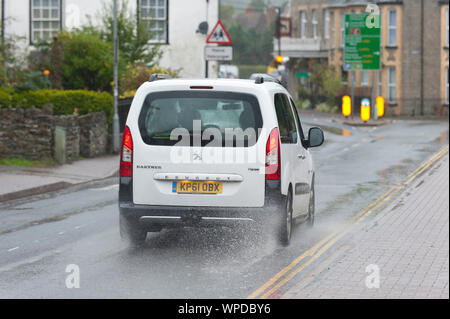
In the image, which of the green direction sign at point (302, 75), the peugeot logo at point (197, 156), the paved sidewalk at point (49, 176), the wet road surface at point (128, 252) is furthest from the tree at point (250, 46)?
the peugeot logo at point (197, 156)

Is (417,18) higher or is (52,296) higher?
(417,18)

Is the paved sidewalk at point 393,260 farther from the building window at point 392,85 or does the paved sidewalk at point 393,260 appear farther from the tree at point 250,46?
the tree at point 250,46

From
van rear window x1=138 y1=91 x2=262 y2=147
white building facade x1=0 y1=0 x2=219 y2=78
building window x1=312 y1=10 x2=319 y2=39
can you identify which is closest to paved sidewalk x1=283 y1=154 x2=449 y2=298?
van rear window x1=138 y1=91 x2=262 y2=147

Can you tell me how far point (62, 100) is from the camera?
2395cm

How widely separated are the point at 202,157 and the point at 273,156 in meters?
0.78

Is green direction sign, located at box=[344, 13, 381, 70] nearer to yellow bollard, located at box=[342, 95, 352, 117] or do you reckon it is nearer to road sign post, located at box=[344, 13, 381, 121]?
road sign post, located at box=[344, 13, 381, 121]

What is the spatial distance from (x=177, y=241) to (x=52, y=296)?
3.32 metres

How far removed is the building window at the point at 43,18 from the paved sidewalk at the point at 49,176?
16.4 metres

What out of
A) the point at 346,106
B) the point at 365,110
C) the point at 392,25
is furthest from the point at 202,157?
the point at 392,25

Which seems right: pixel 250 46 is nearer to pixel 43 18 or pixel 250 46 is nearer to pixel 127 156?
pixel 43 18

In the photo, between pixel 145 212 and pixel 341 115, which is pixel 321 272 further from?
pixel 341 115

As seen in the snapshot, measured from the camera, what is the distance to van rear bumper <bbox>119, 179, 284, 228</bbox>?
10320mm

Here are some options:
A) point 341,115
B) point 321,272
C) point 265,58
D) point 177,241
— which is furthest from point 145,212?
point 265,58

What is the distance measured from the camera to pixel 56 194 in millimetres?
17812
